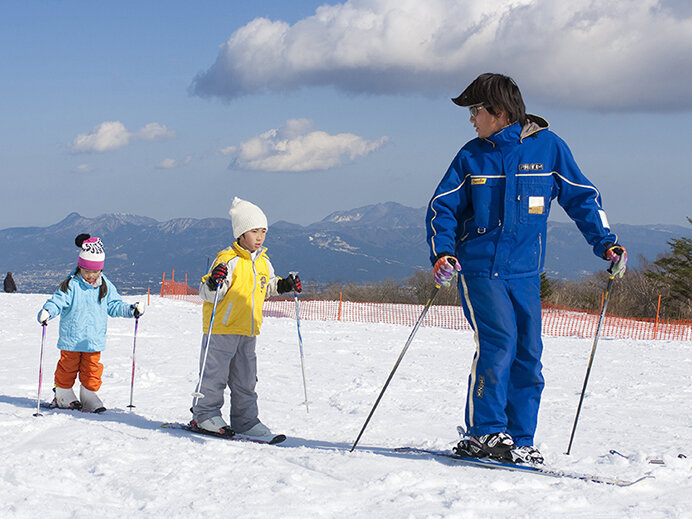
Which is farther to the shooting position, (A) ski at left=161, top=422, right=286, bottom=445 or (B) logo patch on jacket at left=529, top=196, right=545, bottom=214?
(A) ski at left=161, top=422, right=286, bottom=445

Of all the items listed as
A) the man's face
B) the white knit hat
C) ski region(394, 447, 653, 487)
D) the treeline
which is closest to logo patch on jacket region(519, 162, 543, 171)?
the man's face

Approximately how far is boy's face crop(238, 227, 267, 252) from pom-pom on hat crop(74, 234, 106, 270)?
150cm

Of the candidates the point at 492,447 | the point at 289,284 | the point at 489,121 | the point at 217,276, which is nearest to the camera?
the point at 492,447

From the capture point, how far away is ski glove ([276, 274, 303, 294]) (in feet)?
15.8

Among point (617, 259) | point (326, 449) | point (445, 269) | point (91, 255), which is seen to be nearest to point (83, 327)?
point (91, 255)

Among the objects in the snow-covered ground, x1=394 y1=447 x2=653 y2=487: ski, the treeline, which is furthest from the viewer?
the treeline

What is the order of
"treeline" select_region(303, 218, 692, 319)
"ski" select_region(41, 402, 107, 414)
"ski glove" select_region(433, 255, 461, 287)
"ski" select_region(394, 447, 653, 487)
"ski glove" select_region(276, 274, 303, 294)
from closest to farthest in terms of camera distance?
"ski" select_region(394, 447, 653, 487) → "ski glove" select_region(433, 255, 461, 287) → "ski glove" select_region(276, 274, 303, 294) → "ski" select_region(41, 402, 107, 414) → "treeline" select_region(303, 218, 692, 319)

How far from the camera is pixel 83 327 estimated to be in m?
5.51

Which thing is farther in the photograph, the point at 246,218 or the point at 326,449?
the point at 246,218

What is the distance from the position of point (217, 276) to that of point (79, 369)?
2.05 meters

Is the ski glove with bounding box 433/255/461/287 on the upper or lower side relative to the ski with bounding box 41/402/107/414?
upper

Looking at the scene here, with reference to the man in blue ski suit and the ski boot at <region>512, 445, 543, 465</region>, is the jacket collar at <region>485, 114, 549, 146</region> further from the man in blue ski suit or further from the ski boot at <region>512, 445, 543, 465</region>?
the ski boot at <region>512, 445, 543, 465</region>

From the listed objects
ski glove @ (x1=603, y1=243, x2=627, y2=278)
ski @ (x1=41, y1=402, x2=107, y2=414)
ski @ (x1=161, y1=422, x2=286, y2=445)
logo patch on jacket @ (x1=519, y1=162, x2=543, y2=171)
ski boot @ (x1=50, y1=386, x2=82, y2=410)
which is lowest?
ski @ (x1=41, y1=402, x2=107, y2=414)

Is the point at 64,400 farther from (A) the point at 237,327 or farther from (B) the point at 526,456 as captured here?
(B) the point at 526,456
